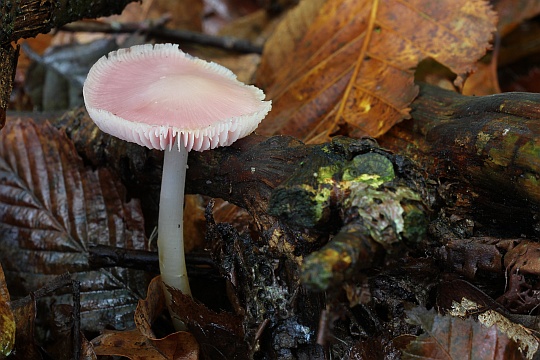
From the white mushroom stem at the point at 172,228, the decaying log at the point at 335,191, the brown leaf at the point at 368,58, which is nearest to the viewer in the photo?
the decaying log at the point at 335,191

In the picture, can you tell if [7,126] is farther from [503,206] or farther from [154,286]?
[503,206]

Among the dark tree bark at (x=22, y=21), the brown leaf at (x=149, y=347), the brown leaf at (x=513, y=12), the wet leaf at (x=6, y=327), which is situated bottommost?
the brown leaf at (x=149, y=347)

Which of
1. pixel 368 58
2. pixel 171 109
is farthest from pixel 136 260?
pixel 368 58

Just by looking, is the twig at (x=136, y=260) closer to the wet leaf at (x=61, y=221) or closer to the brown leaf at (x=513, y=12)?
the wet leaf at (x=61, y=221)

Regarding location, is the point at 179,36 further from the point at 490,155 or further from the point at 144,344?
the point at 490,155

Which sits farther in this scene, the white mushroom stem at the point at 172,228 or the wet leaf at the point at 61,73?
the wet leaf at the point at 61,73

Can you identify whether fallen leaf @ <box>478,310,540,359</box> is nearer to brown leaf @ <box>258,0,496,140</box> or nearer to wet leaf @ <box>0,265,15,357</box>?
brown leaf @ <box>258,0,496,140</box>

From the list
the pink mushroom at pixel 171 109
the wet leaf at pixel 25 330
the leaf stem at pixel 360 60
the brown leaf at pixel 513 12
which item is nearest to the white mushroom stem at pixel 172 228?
the pink mushroom at pixel 171 109

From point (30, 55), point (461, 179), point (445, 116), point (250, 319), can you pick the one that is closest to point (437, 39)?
point (445, 116)
